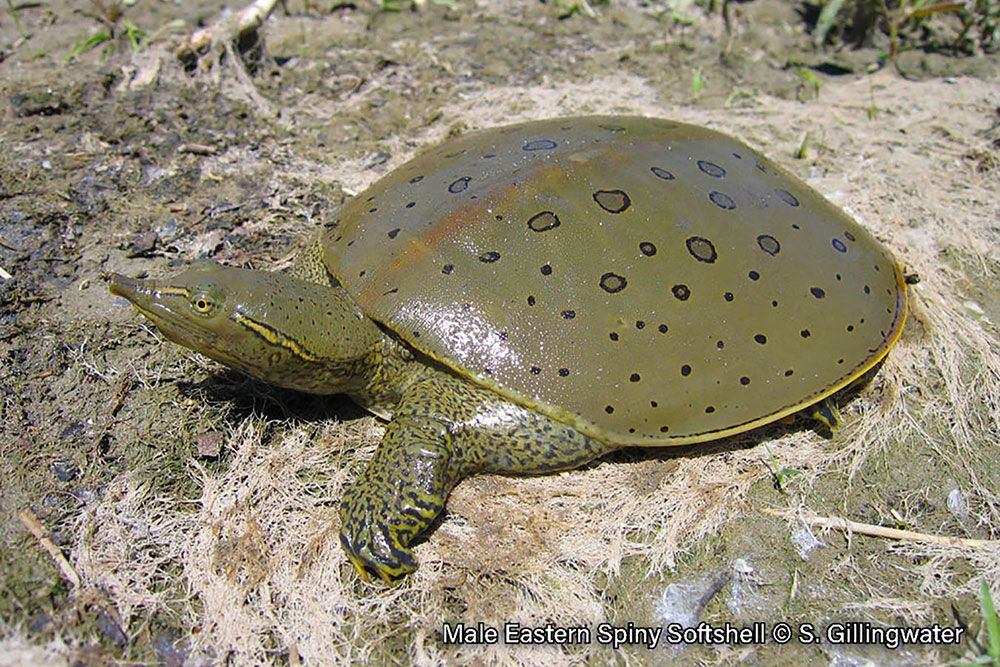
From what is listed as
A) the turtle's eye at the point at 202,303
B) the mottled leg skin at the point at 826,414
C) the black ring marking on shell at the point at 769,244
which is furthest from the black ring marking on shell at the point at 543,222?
the mottled leg skin at the point at 826,414

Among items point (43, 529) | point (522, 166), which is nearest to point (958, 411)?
point (522, 166)

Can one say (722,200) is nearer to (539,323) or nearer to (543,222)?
(543,222)

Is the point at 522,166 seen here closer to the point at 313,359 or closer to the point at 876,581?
the point at 313,359

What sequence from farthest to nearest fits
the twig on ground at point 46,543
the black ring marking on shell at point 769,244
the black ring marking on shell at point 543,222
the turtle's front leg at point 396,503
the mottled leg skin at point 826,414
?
the mottled leg skin at point 826,414
the black ring marking on shell at point 769,244
the black ring marking on shell at point 543,222
the turtle's front leg at point 396,503
the twig on ground at point 46,543

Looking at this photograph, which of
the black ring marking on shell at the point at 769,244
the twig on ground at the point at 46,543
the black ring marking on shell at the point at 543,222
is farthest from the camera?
the black ring marking on shell at the point at 769,244

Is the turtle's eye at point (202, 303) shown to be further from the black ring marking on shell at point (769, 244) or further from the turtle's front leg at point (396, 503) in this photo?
the black ring marking on shell at point (769, 244)

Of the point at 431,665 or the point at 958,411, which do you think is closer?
the point at 431,665

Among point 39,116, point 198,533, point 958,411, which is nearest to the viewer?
point 198,533
